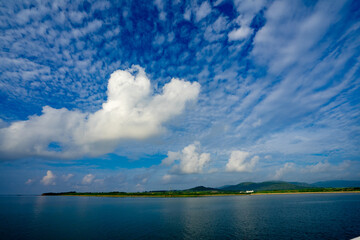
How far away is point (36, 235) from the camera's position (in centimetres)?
4678

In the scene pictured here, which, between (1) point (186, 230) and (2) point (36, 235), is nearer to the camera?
(2) point (36, 235)

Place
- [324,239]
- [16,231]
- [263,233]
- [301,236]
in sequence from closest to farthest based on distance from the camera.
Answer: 1. [324,239]
2. [301,236]
3. [263,233]
4. [16,231]

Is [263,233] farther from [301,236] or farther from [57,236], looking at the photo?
[57,236]

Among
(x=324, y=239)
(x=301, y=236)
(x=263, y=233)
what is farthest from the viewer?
(x=263, y=233)

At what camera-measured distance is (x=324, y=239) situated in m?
40.0

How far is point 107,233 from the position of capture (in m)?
48.4

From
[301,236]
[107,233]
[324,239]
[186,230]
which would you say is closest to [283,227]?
[301,236]

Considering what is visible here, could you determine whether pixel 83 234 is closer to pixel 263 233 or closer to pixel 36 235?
pixel 36 235

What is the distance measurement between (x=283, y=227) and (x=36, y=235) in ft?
203

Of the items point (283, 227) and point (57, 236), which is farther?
point (283, 227)

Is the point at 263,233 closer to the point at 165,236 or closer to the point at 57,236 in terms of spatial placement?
the point at 165,236

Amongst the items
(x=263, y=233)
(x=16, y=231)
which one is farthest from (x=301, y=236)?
(x=16, y=231)

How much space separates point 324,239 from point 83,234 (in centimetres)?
5310

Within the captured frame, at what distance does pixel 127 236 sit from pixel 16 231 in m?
30.7
